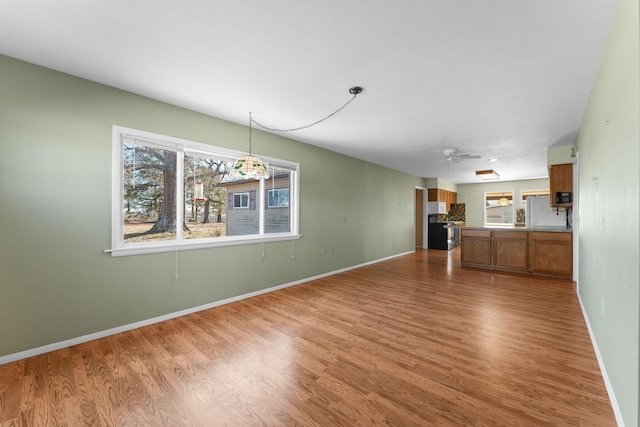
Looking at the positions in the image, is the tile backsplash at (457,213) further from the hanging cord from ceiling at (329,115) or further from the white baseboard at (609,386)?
the hanging cord from ceiling at (329,115)

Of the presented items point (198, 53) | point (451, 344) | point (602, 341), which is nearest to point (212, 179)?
point (198, 53)

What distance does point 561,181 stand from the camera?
4871mm

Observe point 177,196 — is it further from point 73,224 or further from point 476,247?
point 476,247

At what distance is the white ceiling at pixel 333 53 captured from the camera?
5.80 ft

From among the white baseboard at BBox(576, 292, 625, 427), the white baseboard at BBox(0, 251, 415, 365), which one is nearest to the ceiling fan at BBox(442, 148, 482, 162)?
the white baseboard at BBox(576, 292, 625, 427)

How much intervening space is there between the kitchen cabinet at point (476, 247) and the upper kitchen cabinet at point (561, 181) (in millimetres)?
1459

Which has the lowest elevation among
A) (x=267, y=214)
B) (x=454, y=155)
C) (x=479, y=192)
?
(x=267, y=214)

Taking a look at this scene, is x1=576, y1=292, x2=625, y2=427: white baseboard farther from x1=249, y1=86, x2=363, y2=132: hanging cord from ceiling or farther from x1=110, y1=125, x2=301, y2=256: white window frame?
x1=110, y1=125, x2=301, y2=256: white window frame

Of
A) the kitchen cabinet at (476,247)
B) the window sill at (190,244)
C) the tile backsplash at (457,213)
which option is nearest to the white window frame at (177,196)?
the window sill at (190,244)

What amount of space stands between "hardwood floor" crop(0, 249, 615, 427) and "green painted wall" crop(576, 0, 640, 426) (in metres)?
0.42

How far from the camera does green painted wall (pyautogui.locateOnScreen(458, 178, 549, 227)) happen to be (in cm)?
978

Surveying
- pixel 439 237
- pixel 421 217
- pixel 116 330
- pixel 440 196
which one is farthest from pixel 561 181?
pixel 116 330

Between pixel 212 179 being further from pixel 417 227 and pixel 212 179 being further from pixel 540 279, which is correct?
pixel 417 227

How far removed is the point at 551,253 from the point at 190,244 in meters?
6.42
